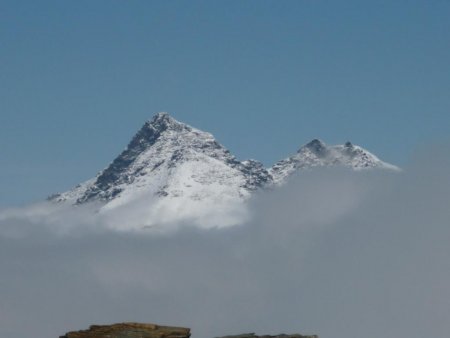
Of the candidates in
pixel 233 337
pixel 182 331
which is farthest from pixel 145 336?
pixel 233 337

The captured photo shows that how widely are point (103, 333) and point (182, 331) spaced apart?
7.42 meters

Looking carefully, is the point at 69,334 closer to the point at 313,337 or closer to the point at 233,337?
the point at 233,337

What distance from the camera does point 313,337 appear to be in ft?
397

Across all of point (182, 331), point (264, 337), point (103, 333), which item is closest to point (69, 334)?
point (103, 333)

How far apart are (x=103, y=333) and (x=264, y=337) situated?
17.1 meters

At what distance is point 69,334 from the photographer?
10900 centimetres

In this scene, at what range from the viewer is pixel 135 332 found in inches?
4163

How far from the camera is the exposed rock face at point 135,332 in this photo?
10494cm

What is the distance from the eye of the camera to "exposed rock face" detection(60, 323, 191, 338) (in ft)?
344

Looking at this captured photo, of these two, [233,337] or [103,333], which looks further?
[233,337]

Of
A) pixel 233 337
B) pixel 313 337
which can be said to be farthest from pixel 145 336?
pixel 313 337

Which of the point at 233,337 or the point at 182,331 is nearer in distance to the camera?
the point at 182,331

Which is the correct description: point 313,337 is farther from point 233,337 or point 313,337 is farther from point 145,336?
point 145,336

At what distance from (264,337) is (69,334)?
1958 centimetres
